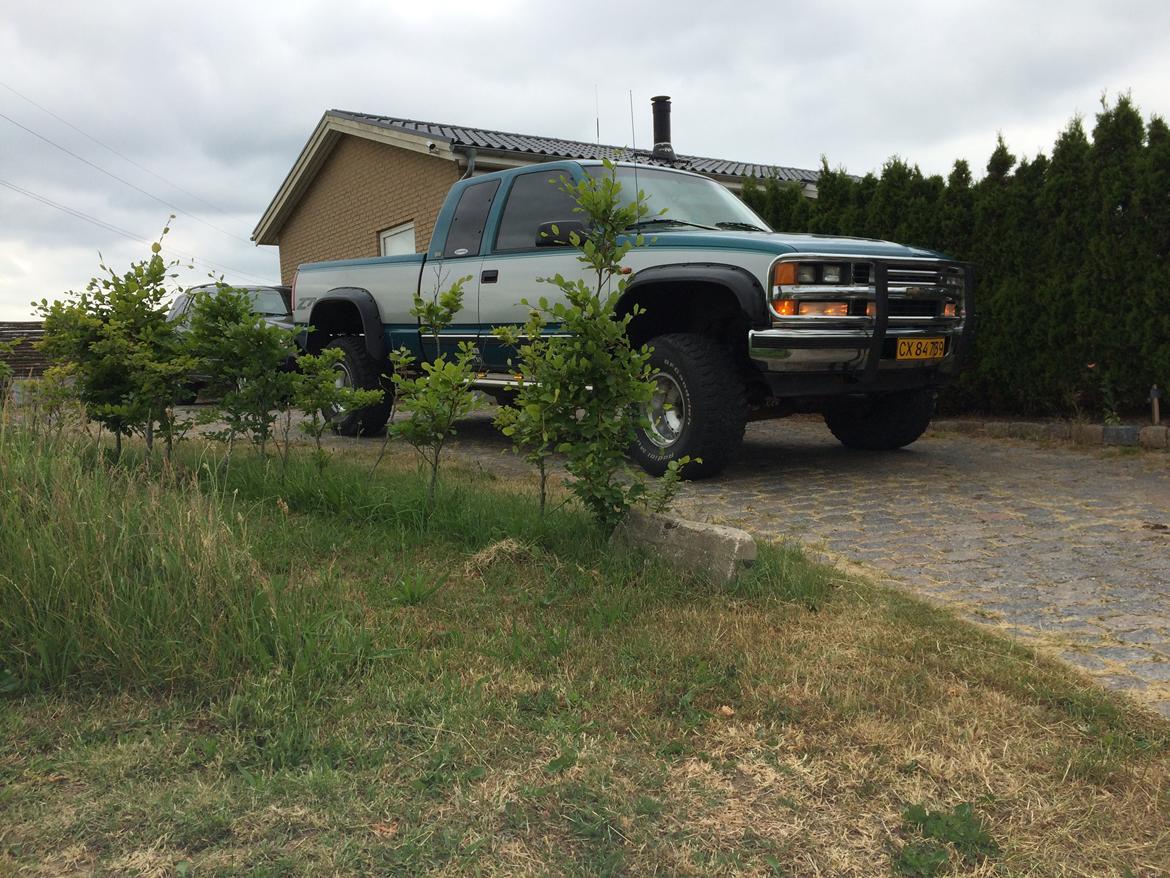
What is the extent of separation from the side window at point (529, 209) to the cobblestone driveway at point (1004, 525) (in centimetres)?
173

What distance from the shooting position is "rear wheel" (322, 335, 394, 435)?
890 centimetres

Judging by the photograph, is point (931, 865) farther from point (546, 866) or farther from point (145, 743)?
point (145, 743)

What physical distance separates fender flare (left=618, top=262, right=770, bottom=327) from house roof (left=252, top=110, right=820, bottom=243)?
4709 mm

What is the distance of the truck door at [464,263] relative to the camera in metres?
8.03

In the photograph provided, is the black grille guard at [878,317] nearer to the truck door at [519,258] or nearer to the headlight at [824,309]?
the headlight at [824,309]

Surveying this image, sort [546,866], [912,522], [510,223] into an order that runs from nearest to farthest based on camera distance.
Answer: [546,866]
[912,522]
[510,223]

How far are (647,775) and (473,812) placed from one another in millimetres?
458

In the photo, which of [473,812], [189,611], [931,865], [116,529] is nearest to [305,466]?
[116,529]

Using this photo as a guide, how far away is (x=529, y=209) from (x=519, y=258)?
0.45 meters

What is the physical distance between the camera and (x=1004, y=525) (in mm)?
5387

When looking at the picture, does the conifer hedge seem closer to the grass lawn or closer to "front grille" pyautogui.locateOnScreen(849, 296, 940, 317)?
"front grille" pyautogui.locateOnScreen(849, 296, 940, 317)

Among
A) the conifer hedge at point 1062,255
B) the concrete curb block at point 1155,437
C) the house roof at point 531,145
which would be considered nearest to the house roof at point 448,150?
the house roof at point 531,145

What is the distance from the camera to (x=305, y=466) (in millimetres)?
5738

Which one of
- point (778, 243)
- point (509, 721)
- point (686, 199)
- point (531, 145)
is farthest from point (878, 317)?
point (531, 145)
